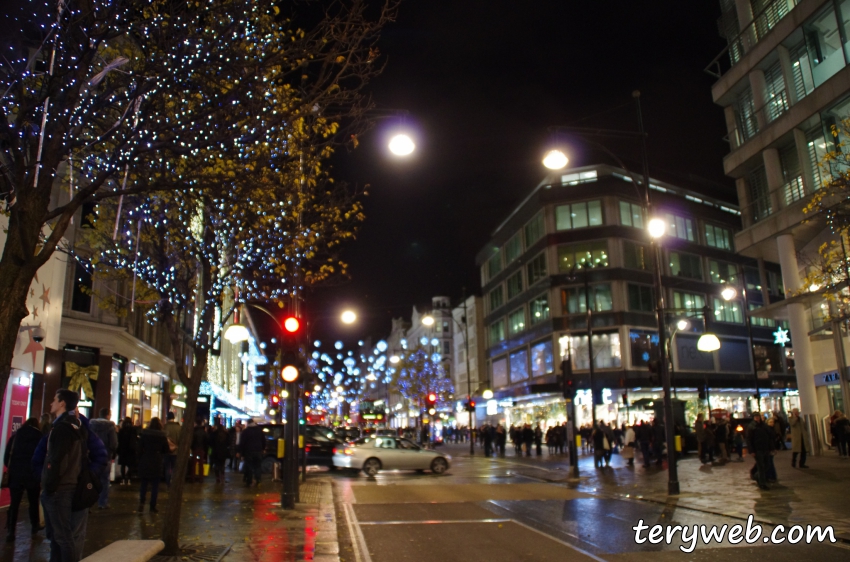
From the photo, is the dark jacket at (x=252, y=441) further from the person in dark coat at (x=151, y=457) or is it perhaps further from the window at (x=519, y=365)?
the window at (x=519, y=365)

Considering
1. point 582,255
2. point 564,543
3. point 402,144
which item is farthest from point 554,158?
point 582,255

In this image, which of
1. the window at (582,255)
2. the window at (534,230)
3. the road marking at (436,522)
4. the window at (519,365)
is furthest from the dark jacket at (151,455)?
the window at (519,365)

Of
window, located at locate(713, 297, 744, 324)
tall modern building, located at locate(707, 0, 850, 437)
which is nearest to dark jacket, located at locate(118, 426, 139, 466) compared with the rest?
tall modern building, located at locate(707, 0, 850, 437)

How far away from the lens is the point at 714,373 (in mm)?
56188

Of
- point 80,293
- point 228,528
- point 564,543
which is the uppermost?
point 80,293

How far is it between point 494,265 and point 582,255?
17756 millimetres

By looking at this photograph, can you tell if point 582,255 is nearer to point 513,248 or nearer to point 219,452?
point 513,248

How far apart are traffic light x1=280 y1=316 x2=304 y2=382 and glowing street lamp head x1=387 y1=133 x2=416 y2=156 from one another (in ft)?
17.3

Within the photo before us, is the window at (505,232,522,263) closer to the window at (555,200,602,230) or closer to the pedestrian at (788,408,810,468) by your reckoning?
the window at (555,200,602,230)

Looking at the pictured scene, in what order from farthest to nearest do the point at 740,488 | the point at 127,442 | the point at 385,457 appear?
the point at 385,457 < the point at 127,442 < the point at 740,488

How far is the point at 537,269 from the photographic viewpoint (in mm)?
57281

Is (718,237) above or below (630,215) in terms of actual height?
below

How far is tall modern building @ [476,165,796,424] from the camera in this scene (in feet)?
172

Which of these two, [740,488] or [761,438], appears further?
[740,488]
